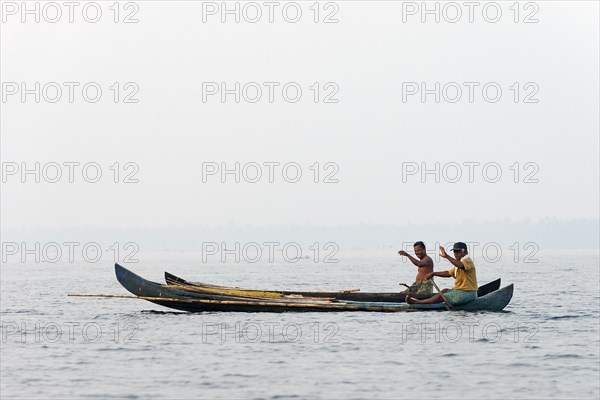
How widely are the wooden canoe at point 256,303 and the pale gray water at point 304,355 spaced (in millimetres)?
352

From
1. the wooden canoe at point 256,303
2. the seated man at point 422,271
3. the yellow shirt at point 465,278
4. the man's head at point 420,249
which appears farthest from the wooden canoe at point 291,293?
the man's head at point 420,249

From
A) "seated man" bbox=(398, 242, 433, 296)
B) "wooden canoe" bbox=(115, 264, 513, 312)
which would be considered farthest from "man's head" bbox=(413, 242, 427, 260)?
"wooden canoe" bbox=(115, 264, 513, 312)

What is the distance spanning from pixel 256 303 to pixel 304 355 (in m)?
4.82

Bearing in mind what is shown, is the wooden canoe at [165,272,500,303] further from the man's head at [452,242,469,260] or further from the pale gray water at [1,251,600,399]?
the man's head at [452,242,469,260]

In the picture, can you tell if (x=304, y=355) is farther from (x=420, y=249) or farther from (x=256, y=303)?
(x=420, y=249)

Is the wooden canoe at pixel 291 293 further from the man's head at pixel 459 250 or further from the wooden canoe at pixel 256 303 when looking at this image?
the man's head at pixel 459 250

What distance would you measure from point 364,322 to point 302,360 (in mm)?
5759

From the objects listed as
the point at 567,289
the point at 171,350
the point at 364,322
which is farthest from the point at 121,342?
the point at 567,289

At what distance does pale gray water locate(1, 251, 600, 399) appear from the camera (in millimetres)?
15359

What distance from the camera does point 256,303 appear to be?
23.1 metres

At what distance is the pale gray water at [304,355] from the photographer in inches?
605

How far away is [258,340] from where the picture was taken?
2044 centimetres

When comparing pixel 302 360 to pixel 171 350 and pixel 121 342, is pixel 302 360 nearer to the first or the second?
pixel 171 350

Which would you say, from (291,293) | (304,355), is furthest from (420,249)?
(304,355)
